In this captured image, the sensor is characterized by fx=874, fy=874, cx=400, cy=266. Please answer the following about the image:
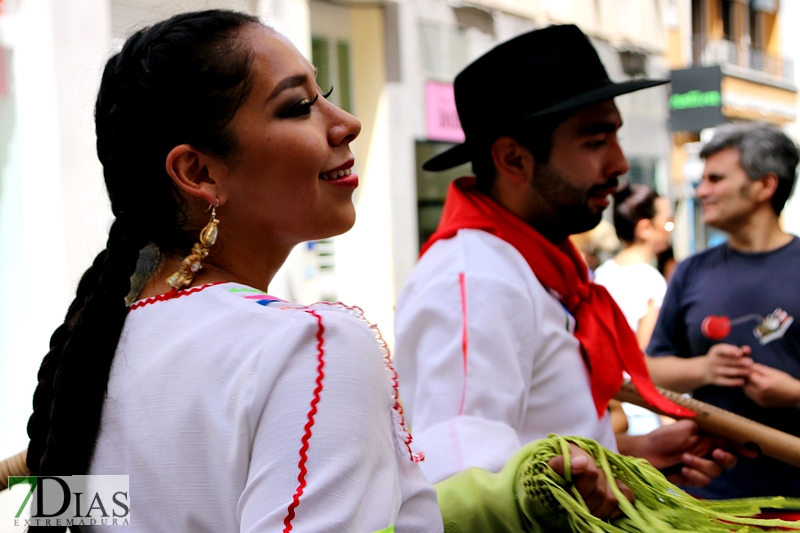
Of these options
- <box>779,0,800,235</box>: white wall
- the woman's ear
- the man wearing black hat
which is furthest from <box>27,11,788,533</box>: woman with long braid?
<box>779,0,800,235</box>: white wall

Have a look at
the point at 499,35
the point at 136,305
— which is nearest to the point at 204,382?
the point at 136,305

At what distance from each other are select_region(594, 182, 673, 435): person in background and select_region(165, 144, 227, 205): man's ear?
3331mm

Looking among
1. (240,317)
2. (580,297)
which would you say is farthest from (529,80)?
(240,317)

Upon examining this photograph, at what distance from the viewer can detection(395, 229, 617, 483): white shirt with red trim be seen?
1853 mm

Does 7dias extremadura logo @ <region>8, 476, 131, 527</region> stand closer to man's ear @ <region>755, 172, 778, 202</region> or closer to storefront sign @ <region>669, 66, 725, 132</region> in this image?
man's ear @ <region>755, 172, 778, 202</region>

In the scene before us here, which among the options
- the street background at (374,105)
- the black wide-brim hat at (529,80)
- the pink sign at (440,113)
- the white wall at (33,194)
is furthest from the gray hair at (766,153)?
the pink sign at (440,113)

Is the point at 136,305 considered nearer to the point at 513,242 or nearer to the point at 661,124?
the point at 513,242

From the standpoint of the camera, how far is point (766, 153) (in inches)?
135

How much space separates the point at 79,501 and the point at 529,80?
1749mm

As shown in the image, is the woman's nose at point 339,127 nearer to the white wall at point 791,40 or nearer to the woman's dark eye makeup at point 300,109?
the woman's dark eye makeup at point 300,109

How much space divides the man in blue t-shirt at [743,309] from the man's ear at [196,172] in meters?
2.11

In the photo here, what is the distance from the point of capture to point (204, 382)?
3.45ft

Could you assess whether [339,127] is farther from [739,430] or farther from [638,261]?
[638,261]

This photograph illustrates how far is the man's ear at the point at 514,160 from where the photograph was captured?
8.05 ft
